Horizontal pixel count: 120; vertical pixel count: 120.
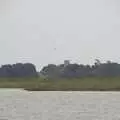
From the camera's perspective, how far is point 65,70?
6902 millimetres

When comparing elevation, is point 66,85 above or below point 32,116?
above

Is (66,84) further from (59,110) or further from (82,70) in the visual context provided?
(59,110)

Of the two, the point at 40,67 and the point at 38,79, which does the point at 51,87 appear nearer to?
the point at 38,79

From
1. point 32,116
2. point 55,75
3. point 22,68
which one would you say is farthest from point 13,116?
point 22,68

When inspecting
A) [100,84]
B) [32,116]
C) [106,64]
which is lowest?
[32,116]

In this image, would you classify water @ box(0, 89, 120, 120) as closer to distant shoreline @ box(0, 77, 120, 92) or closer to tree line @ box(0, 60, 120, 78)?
distant shoreline @ box(0, 77, 120, 92)

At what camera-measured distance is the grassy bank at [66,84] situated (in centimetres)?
651

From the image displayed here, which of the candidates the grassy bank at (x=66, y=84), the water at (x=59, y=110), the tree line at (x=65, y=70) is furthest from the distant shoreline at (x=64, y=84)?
the water at (x=59, y=110)

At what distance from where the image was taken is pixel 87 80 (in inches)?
263

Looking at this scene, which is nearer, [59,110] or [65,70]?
[59,110]

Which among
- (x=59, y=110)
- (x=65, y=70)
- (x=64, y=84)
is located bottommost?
(x=59, y=110)

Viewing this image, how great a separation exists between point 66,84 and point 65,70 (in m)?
0.32

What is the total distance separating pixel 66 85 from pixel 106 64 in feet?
3.14

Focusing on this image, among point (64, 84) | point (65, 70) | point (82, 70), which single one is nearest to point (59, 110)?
point (64, 84)
